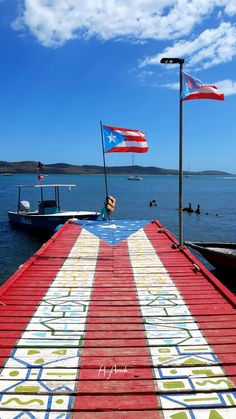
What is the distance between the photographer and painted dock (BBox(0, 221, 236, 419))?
4.99 metres

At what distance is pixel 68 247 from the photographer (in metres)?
14.5

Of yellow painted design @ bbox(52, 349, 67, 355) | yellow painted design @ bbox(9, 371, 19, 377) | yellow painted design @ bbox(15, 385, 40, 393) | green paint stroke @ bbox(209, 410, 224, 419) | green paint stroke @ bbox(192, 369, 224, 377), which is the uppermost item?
yellow painted design @ bbox(52, 349, 67, 355)

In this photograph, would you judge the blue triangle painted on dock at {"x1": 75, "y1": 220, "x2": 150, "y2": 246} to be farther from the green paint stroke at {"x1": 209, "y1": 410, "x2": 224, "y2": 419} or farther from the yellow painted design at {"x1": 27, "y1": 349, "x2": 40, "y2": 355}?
the green paint stroke at {"x1": 209, "y1": 410, "x2": 224, "y2": 419}

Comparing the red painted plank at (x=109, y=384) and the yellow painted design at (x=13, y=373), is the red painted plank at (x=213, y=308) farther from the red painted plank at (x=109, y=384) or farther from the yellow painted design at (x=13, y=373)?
the yellow painted design at (x=13, y=373)

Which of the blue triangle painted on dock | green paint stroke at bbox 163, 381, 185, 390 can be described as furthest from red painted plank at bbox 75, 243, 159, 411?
the blue triangle painted on dock

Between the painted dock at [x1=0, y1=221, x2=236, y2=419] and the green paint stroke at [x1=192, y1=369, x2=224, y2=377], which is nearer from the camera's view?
the painted dock at [x1=0, y1=221, x2=236, y2=419]

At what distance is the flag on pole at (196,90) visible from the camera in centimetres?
1309

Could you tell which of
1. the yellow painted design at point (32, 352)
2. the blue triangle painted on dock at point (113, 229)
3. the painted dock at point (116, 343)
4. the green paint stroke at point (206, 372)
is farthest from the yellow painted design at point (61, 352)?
the blue triangle painted on dock at point (113, 229)

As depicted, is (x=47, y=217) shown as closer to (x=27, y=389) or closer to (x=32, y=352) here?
(x=32, y=352)

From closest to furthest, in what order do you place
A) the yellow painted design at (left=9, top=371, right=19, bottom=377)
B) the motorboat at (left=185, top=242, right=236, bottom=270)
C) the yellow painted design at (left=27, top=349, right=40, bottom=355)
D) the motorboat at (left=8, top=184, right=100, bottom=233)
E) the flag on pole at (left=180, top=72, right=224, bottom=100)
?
the yellow painted design at (left=9, top=371, right=19, bottom=377), the yellow painted design at (left=27, top=349, right=40, bottom=355), the flag on pole at (left=180, top=72, right=224, bottom=100), the motorboat at (left=185, top=242, right=236, bottom=270), the motorboat at (left=8, top=184, right=100, bottom=233)

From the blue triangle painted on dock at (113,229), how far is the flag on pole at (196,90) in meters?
6.00

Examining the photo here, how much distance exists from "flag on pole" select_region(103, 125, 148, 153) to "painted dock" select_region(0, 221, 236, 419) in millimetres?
8922

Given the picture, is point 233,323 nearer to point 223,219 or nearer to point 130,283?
point 130,283

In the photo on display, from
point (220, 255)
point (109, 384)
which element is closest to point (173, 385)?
point (109, 384)
